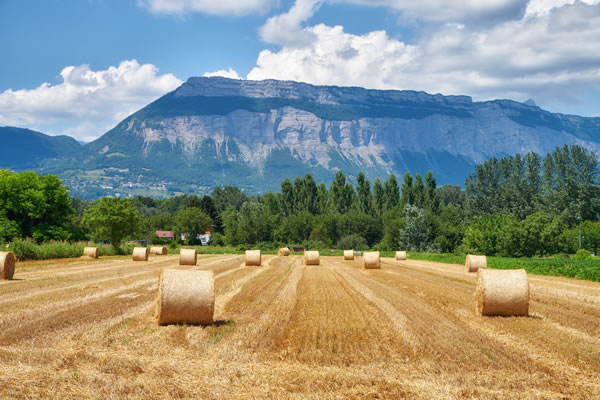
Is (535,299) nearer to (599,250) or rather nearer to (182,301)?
(182,301)

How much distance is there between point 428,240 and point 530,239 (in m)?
23.5

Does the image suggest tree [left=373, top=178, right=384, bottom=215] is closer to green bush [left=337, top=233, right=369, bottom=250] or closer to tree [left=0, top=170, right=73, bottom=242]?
green bush [left=337, top=233, right=369, bottom=250]

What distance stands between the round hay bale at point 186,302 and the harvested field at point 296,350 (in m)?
0.44

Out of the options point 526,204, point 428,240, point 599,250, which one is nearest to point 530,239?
point 428,240

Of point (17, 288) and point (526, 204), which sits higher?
point (526, 204)

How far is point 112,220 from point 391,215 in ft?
222

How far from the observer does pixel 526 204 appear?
10681cm

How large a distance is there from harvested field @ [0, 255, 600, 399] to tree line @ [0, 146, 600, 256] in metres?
37.8

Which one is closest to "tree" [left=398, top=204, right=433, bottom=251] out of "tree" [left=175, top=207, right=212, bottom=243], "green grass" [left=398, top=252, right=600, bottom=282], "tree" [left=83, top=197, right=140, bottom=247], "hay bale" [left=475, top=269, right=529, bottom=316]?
"green grass" [left=398, top=252, right=600, bottom=282]

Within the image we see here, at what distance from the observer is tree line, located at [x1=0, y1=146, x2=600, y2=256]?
171ft

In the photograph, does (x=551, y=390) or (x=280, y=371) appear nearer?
(x=551, y=390)

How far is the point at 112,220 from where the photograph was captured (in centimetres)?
5400

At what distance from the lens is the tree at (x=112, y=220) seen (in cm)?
5403

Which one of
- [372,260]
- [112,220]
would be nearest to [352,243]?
[112,220]
